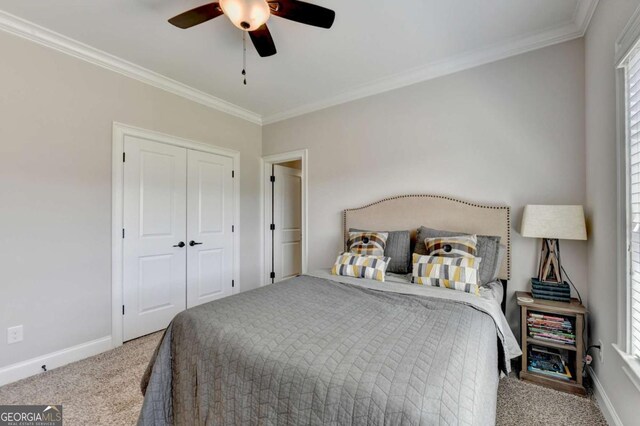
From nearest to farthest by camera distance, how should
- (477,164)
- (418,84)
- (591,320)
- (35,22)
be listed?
(591,320)
(35,22)
(477,164)
(418,84)

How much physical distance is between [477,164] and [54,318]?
3.84 m

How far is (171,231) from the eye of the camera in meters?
3.06

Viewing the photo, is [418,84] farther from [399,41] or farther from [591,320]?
[591,320]

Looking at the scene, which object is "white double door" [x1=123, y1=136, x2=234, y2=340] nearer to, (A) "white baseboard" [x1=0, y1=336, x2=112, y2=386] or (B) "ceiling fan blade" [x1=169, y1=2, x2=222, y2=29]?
(A) "white baseboard" [x1=0, y1=336, x2=112, y2=386]

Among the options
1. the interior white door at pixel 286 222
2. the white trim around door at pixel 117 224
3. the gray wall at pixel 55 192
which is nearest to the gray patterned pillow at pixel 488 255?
the interior white door at pixel 286 222

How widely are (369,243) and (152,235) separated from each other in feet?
7.39

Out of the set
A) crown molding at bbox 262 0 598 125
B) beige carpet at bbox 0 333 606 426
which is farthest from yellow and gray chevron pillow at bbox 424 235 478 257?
crown molding at bbox 262 0 598 125

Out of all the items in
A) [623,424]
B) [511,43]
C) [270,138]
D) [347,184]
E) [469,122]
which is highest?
[511,43]

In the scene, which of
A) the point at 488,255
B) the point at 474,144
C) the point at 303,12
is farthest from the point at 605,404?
the point at 303,12

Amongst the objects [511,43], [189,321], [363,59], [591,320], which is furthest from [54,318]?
[511,43]

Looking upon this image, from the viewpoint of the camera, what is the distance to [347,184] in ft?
10.8

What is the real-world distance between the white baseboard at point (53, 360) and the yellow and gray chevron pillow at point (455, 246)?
304 cm

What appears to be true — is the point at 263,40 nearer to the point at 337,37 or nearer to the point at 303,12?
the point at 303,12

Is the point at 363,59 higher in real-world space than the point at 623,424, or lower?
higher
